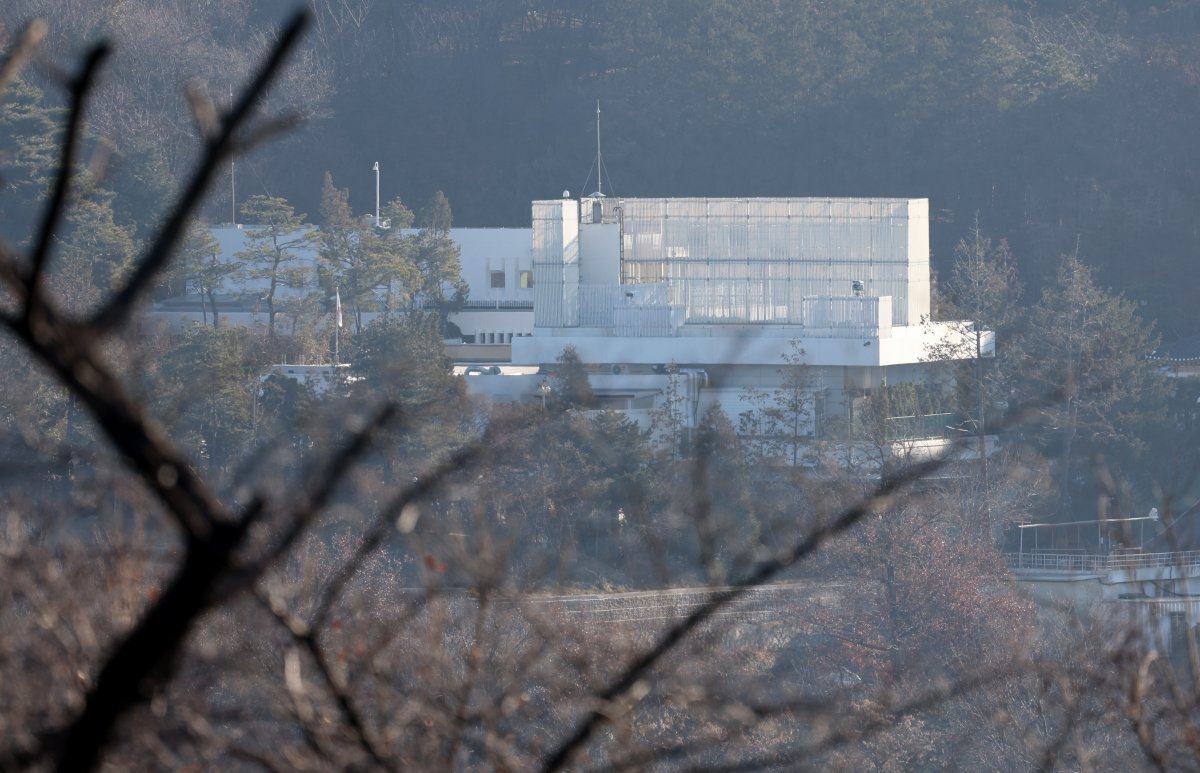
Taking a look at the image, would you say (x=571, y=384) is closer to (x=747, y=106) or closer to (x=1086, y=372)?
(x=1086, y=372)

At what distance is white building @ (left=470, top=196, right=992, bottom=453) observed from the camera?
16984 mm

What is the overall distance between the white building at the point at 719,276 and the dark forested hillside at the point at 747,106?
19.3 ft

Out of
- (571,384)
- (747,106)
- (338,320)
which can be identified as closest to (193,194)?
(571,384)

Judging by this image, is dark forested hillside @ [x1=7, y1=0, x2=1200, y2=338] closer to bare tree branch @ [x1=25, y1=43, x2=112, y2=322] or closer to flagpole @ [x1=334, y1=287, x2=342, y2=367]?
flagpole @ [x1=334, y1=287, x2=342, y2=367]

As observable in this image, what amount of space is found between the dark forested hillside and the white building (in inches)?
231

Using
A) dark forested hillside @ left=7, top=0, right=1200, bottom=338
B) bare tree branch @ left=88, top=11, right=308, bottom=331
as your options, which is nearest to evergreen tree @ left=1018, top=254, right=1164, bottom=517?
dark forested hillside @ left=7, top=0, right=1200, bottom=338

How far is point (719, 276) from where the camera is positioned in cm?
1833

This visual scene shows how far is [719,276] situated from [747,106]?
900 cm

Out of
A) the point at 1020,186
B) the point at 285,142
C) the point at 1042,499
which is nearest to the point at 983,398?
the point at 1042,499

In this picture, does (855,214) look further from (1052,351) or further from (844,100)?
(844,100)

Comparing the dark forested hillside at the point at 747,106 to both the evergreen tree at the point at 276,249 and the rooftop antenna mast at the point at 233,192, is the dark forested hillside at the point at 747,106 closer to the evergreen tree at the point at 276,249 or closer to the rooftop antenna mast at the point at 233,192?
the rooftop antenna mast at the point at 233,192

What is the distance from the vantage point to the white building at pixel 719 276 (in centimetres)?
1698

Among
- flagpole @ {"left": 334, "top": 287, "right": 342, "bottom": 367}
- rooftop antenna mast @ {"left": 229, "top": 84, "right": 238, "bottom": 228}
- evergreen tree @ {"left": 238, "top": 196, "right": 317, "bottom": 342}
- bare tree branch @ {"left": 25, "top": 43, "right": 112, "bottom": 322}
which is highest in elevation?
rooftop antenna mast @ {"left": 229, "top": 84, "right": 238, "bottom": 228}

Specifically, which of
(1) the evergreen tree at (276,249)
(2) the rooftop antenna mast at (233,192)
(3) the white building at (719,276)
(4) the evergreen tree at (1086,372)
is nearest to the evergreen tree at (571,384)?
(3) the white building at (719,276)
